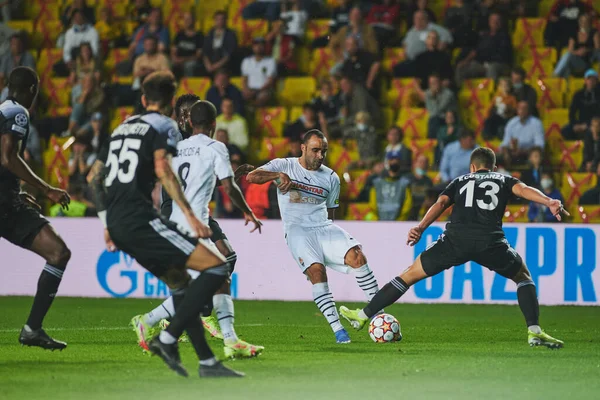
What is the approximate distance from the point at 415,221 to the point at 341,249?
232 inches

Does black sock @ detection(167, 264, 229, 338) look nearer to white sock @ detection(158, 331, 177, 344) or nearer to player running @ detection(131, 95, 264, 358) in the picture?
white sock @ detection(158, 331, 177, 344)

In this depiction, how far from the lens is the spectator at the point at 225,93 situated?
19812 millimetres

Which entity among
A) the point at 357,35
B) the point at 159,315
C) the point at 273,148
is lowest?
the point at 159,315

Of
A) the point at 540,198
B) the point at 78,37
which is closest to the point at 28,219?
the point at 540,198

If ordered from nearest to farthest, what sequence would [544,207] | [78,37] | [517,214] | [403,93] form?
[544,207], [517,214], [403,93], [78,37]

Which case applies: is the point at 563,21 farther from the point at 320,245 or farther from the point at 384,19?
the point at 320,245

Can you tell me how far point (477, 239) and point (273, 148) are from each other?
31.6 feet

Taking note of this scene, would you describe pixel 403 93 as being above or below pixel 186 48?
below

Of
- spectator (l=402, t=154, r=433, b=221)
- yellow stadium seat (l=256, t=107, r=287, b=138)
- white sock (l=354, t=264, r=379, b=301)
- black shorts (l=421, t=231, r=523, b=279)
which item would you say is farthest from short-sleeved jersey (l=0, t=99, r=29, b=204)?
yellow stadium seat (l=256, t=107, r=287, b=138)

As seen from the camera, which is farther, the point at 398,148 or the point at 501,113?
the point at 501,113

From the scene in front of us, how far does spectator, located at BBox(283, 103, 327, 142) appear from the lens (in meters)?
19.0

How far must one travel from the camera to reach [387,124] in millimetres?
20016

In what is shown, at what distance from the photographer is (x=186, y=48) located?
21.6 m

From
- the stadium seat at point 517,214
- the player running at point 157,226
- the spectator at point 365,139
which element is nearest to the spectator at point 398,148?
the spectator at point 365,139
